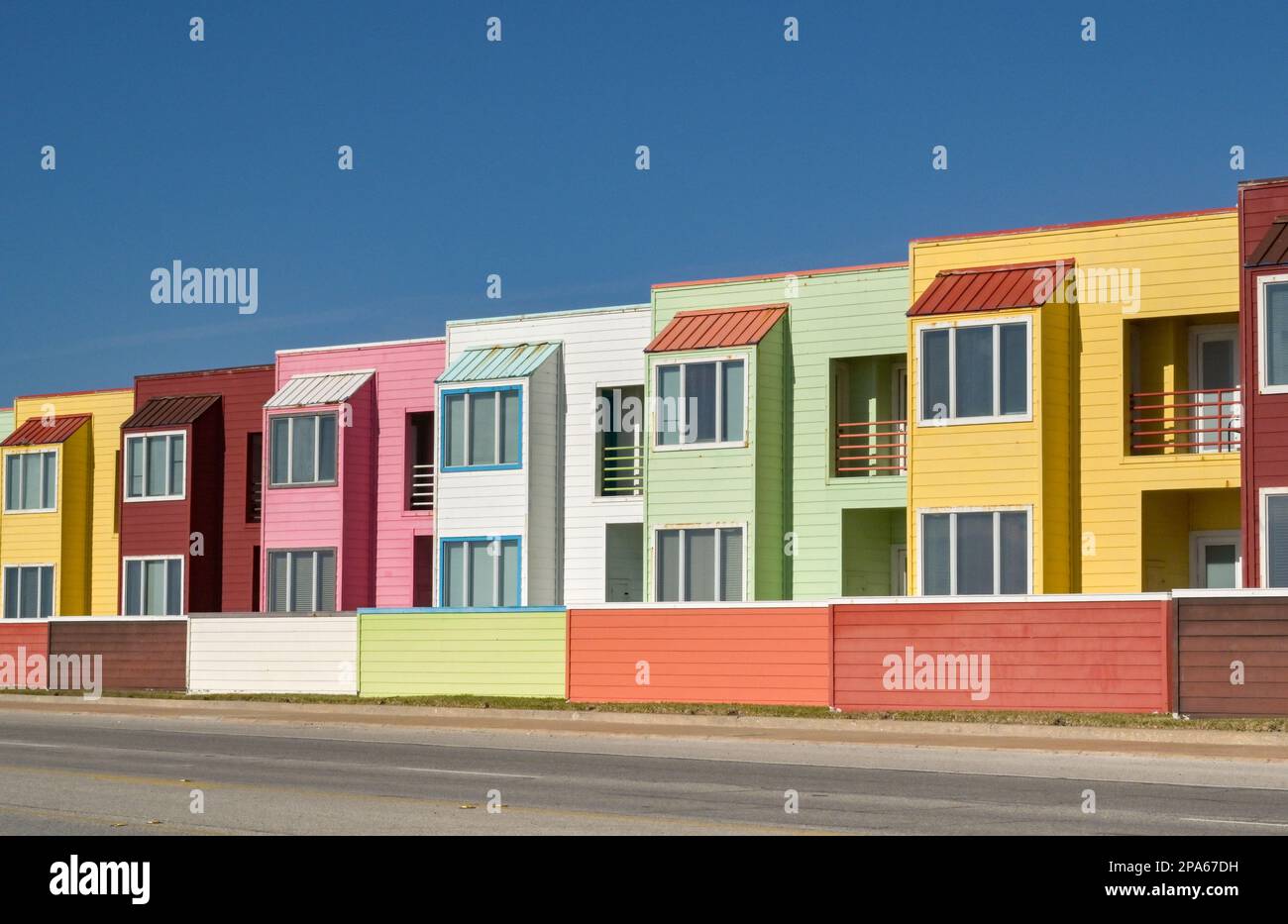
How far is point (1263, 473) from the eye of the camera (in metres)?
28.2

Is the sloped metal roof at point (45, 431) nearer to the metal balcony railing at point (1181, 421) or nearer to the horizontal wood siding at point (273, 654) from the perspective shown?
the horizontal wood siding at point (273, 654)

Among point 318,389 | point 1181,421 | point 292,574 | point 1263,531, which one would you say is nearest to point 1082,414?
point 1181,421

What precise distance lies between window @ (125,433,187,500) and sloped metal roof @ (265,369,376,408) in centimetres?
374

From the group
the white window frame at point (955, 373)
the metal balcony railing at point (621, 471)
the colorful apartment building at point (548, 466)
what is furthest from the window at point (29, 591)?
the white window frame at point (955, 373)

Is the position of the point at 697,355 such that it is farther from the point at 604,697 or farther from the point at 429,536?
the point at 429,536

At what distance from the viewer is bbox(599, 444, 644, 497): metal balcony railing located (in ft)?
129

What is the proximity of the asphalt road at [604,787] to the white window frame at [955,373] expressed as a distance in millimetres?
8939

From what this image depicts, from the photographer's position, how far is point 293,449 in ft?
142

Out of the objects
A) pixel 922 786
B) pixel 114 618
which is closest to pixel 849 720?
pixel 922 786

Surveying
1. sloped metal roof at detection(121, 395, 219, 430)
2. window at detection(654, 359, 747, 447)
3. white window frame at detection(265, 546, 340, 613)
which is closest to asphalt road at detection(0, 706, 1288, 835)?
window at detection(654, 359, 747, 447)

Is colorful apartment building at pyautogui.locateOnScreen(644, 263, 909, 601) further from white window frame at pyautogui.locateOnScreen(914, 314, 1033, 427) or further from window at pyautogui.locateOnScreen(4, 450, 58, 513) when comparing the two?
window at pyautogui.locateOnScreen(4, 450, 58, 513)

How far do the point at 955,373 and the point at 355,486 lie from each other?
676 inches

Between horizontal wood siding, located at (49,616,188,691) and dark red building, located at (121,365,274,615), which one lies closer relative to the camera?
horizontal wood siding, located at (49,616,188,691)

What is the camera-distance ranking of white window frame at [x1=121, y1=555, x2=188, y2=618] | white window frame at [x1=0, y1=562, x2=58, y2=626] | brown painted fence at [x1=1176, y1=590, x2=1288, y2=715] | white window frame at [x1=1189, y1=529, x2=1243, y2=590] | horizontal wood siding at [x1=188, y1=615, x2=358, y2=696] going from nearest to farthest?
brown painted fence at [x1=1176, y1=590, x2=1288, y2=715], white window frame at [x1=1189, y1=529, x2=1243, y2=590], horizontal wood siding at [x1=188, y1=615, x2=358, y2=696], white window frame at [x1=121, y1=555, x2=188, y2=618], white window frame at [x1=0, y1=562, x2=58, y2=626]
